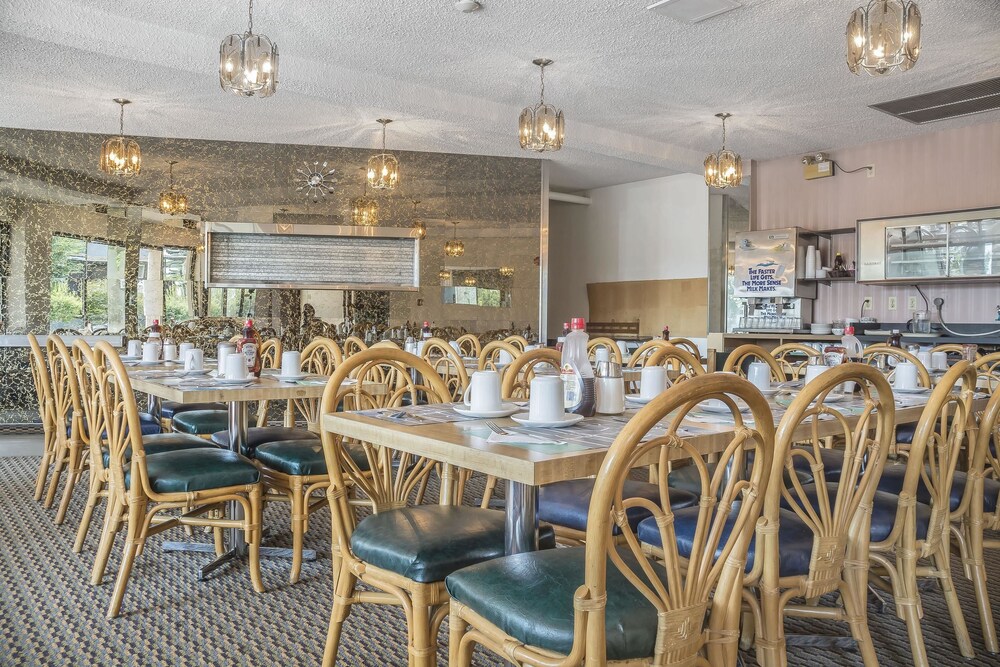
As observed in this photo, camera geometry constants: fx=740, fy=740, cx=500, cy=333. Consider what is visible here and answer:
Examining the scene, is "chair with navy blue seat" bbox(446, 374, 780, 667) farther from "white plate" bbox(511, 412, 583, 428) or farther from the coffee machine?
the coffee machine

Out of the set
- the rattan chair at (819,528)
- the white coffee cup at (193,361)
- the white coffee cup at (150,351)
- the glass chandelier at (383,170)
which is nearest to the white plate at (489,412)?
the rattan chair at (819,528)

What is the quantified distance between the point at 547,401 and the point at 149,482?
5.20ft

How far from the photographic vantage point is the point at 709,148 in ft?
24.2

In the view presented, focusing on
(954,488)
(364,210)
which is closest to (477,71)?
(364,210)

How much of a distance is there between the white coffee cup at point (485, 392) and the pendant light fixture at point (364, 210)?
561cm

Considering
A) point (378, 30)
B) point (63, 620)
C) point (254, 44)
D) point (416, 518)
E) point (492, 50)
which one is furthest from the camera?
point (492, 50)

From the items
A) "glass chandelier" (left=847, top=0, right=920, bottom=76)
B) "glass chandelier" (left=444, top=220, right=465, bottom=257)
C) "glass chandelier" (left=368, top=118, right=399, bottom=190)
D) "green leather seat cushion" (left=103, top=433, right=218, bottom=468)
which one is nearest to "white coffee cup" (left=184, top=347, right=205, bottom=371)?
"green leather seat cushion" (left=103, top=433, right=218, bottom=468)

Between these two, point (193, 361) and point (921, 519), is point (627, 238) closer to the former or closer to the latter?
point (193, 361)

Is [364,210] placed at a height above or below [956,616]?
above

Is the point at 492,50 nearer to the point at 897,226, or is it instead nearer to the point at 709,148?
the point at 709,148

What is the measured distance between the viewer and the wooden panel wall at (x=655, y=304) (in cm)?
888

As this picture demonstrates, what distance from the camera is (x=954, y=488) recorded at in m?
2.42

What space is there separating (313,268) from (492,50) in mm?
3267

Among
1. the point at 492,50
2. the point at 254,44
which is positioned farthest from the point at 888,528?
the point at 492,50
